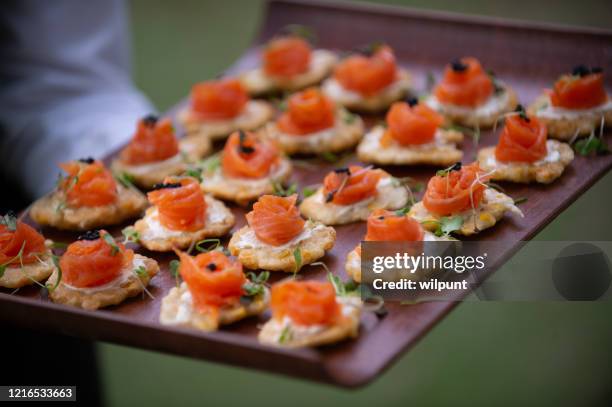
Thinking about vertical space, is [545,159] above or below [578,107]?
below

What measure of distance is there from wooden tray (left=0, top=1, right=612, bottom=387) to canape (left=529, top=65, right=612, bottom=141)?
0.25 meters

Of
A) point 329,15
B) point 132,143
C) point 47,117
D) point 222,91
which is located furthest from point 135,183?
point 329,15

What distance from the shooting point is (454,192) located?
352 cm

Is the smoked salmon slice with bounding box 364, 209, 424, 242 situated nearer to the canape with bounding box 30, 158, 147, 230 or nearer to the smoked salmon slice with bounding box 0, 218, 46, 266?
the canape with bounding box 30, 158, 147, 230

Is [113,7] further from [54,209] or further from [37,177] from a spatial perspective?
[54,209]

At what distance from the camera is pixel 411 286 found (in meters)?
3.20

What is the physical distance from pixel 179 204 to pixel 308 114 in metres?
1.10

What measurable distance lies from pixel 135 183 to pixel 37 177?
1113 millimetres

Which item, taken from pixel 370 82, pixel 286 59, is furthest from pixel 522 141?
pixel 286 59

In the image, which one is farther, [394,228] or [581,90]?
[581,90]

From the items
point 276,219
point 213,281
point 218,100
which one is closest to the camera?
point 213,281

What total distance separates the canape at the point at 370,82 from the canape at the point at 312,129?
33 cm

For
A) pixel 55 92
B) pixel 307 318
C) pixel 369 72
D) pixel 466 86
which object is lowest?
pixel 55 92

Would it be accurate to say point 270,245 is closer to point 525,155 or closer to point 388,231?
point 388,231
